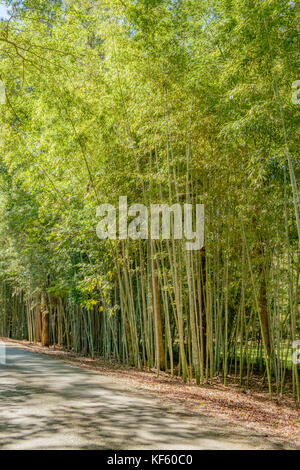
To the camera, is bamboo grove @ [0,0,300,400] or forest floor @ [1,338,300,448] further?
bamboo grove @ [0,0,300,400]

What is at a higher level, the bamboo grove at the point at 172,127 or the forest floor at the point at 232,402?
the bamboo grove at the point at 172,127

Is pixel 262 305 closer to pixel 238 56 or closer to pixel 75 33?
pixel 238 56

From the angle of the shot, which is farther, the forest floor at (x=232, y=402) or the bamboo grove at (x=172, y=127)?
the bamboo grove at (x=172, y=127)

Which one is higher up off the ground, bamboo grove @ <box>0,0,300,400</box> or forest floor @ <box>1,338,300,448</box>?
bamboo grove @ <box>0,0,300,400</box>

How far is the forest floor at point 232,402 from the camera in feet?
13.2

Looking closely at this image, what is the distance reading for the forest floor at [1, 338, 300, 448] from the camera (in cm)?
401

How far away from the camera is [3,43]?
527 cm

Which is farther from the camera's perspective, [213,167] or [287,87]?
[213,167]

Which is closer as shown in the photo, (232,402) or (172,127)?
(232,402)

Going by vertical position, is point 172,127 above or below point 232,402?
above

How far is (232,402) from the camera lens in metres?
5.21

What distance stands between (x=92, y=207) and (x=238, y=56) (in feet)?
12.0
